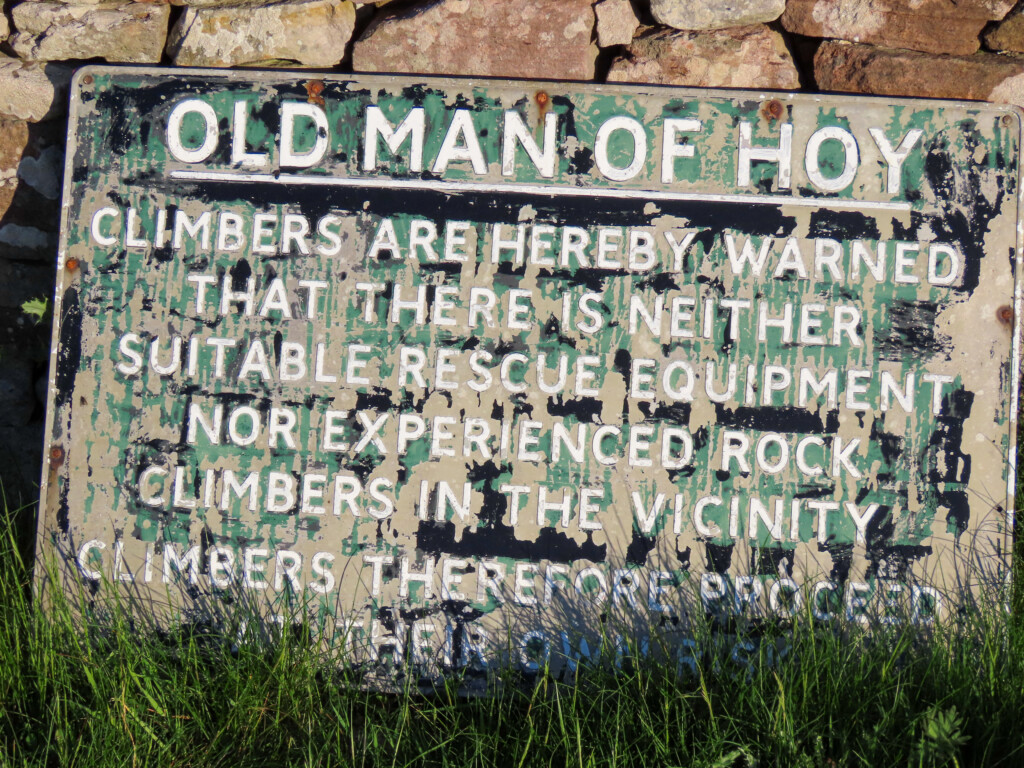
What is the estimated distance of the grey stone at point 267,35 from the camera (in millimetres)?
2049

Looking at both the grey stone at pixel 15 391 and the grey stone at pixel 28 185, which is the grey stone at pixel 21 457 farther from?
the grey stone at pixel 28 185

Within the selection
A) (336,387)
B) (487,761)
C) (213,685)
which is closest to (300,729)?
(213,685)

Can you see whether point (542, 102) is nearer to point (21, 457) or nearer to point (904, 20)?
point (904, 20)

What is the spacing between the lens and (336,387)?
1.91 meters

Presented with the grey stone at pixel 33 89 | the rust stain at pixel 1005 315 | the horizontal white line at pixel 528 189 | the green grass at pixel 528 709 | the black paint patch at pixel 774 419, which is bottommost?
the green grass at pixel 528 709

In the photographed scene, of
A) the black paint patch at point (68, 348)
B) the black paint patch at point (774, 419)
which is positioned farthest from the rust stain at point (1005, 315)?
the black paint patch at point (68, 348)

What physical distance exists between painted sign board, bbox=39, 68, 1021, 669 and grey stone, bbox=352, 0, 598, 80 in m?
0.13

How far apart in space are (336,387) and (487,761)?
922mm

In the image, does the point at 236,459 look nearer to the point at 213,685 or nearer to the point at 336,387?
the point at 336,387

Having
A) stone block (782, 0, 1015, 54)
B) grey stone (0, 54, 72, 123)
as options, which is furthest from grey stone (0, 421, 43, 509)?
stone block (782, 0, 1015, 54)

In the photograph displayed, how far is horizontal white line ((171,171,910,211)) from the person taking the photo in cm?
187

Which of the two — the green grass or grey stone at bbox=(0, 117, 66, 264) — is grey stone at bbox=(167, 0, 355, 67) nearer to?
grey stone at bbox=(0, 117, 66, 264)

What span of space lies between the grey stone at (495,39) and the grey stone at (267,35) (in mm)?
145

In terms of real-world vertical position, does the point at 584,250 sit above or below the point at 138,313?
above
